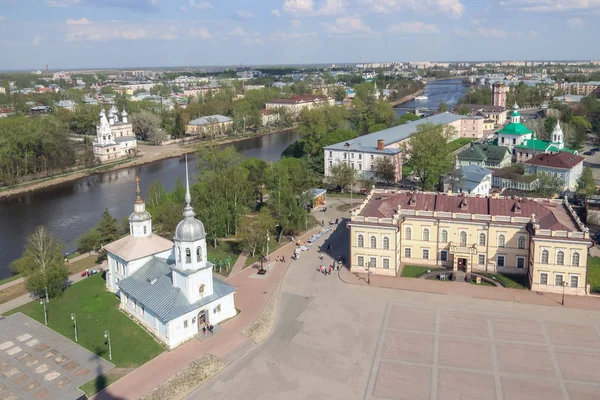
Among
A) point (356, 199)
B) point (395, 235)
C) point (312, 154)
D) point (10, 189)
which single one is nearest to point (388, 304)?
point (395, 235)

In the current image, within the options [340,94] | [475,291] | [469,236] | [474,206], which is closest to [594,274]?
[469,236]

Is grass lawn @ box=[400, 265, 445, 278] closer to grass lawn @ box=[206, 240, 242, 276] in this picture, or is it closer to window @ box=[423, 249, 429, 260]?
Result: window @ box=[423, 249, 429, 260]

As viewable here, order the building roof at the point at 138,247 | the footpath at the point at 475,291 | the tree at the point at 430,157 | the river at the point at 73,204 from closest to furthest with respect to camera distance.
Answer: the footpath at the point at 475,291 < the building roof at the point at 138,247 < the river at the point at 73,204 < the tree at the point at 430,157

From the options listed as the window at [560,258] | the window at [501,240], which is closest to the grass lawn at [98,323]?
the window at [501,240]

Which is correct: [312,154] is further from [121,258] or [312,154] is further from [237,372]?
[237,372]

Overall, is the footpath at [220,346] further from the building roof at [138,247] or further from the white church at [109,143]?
the white church at [109,143]

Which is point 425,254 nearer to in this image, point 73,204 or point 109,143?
point 73,204
